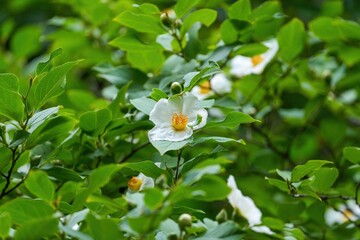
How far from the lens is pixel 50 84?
3.83ft

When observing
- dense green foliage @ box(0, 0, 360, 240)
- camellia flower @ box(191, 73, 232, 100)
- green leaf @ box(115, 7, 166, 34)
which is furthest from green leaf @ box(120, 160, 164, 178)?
camellia flower @ box(191, 73, 232, 100)

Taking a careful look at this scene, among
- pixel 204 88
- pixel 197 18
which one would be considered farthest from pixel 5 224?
pixel 204 88

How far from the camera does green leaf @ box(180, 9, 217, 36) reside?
56.3 inches

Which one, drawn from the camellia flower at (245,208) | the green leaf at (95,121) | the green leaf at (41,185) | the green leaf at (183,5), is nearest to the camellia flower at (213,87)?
the green leaf at (183,5)

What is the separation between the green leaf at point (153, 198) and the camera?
2.95 feet

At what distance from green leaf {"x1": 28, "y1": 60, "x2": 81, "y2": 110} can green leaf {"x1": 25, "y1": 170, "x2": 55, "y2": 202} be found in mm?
237

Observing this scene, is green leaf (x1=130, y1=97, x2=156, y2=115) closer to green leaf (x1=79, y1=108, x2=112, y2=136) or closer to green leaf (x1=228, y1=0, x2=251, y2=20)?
green leaf (x1=79, y1=108, x2=112, y2=136)

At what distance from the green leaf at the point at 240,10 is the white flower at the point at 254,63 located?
13 cm

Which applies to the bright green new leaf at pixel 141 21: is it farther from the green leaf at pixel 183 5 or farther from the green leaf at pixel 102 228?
the green leaf at pixel 102 228

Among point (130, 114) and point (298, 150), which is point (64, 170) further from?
point (298, 150)

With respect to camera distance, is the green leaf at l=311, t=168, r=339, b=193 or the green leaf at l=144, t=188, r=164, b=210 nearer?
the green leaf at l=144, t=188, r=164, b=210

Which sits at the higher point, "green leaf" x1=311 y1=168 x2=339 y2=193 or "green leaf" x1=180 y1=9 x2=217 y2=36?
"green leaf" x1=180 y1=9 x2=217 y2=36

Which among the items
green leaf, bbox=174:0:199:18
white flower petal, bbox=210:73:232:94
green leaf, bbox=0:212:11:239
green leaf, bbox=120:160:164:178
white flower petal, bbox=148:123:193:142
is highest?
green leaf, bbox=174:0:199:18

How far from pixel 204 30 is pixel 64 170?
1.45m
